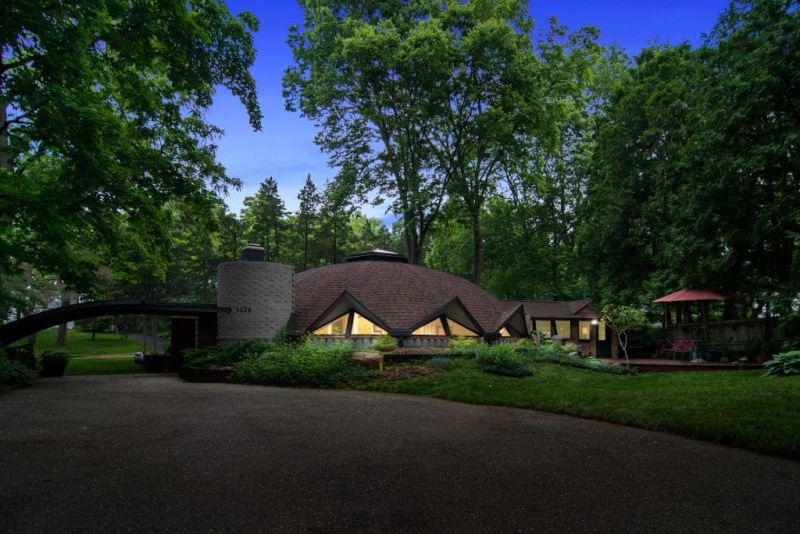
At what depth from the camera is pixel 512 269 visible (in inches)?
1441

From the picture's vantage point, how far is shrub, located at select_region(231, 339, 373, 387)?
41.8 feet

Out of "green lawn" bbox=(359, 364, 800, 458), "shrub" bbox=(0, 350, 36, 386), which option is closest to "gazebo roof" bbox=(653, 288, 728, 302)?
"green lawn" bbox=(359, 364, 800, 458)

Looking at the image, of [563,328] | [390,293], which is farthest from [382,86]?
Result: [563,328]

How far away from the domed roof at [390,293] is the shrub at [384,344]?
108cm

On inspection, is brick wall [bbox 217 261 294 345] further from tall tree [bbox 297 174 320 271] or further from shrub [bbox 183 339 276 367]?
tall tree [bbox 297 174 320 271]

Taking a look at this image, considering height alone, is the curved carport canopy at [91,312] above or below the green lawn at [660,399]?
above

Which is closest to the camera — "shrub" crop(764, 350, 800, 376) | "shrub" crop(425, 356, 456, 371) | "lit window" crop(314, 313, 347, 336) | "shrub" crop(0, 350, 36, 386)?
"shrub" crop(0, 350, 36, 386)

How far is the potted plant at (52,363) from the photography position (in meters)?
16.0

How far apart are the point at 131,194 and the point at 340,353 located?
7.26 m

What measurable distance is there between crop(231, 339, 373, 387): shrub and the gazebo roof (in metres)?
15.6

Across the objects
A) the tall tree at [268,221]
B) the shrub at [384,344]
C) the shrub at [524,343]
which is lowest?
the shrub at [524,343]

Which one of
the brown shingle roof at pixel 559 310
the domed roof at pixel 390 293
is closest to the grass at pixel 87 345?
the domed roof at pixel 390 293

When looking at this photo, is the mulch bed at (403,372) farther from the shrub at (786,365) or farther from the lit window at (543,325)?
the lit window at (543,325)

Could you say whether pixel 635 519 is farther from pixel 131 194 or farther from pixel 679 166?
pixel 679 166
